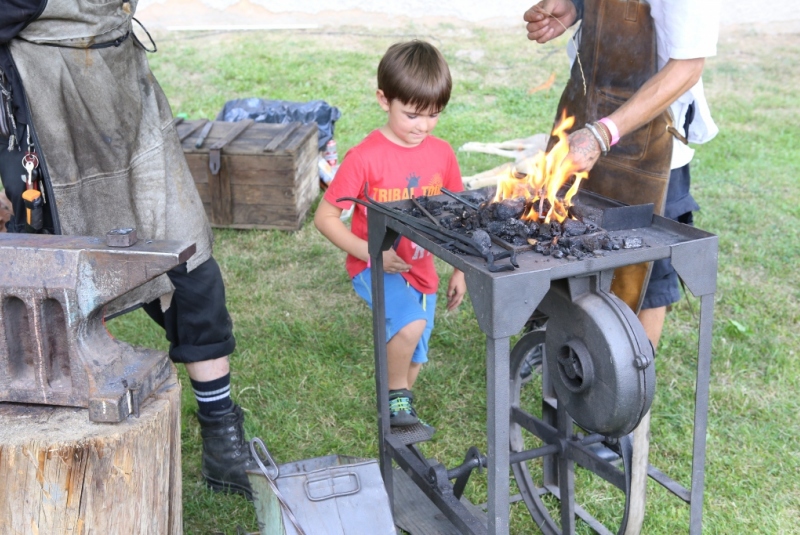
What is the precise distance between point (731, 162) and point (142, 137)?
17.0ft

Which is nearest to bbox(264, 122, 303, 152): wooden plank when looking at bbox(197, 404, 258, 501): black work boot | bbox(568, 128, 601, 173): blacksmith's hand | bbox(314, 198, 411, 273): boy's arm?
bbox(314, 198, 411, 273): boy's arm

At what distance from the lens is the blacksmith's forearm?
7.68 feet

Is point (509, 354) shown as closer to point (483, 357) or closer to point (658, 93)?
point (658, 93)

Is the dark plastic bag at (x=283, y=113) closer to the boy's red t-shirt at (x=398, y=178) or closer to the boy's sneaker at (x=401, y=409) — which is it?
the boy's red t-shirt at (x=398, y=178)

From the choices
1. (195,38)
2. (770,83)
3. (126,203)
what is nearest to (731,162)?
(770,83)

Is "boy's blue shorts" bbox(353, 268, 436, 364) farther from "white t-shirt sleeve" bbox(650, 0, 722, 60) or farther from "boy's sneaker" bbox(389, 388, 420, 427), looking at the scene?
"white t-shirt sleeve" bbox(650, 0, 722, 60)

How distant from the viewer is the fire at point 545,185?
2.12m

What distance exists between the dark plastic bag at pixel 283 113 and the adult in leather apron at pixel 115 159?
3.59m

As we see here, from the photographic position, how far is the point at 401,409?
302 cm

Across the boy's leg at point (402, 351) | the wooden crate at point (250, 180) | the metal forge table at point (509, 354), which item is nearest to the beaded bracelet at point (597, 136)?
the metal forge table at point (509, 354)

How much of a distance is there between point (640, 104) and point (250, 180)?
330 centimetres

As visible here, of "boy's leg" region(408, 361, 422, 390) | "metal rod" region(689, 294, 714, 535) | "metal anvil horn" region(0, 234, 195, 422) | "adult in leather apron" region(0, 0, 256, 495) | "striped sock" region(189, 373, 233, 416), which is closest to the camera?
"metal anvil horn" region(0, 234, 195, 422)

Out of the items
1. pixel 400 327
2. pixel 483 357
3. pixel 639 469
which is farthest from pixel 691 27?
pixel 483 357

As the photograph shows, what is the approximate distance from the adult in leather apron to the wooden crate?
94.5 inches
